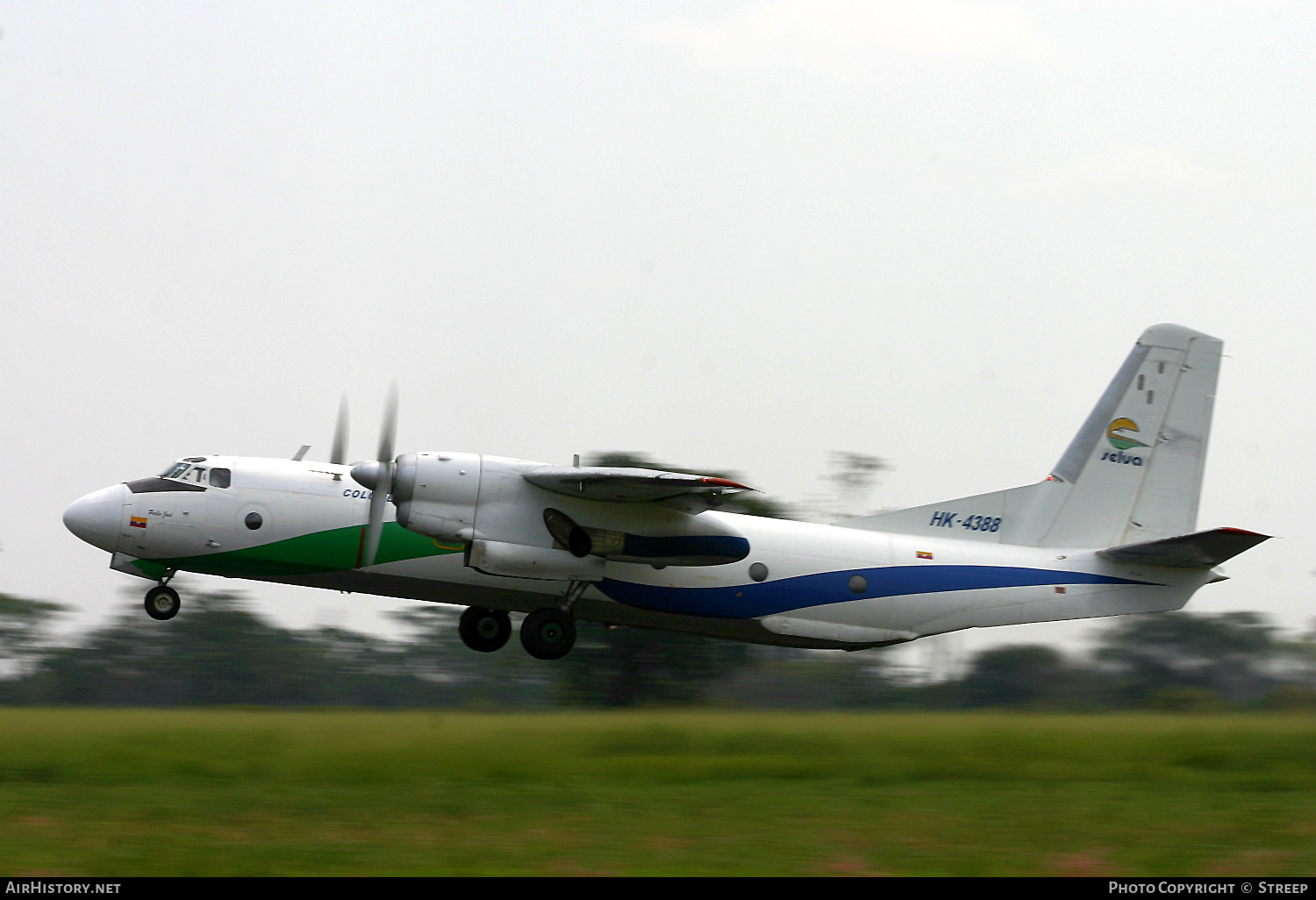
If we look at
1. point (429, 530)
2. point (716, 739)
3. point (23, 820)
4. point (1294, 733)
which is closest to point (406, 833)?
point (23, 820)

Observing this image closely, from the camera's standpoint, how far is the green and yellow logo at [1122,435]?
651 inches

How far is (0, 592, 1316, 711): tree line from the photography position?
20922mm

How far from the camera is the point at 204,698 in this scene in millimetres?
29125

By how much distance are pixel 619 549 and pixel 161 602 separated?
5.46 meters

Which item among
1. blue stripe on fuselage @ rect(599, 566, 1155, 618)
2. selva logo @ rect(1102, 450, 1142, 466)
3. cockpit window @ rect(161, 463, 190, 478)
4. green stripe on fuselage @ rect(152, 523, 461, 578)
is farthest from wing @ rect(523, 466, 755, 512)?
selva logo @ rect(1102, 450, 1142, 466)

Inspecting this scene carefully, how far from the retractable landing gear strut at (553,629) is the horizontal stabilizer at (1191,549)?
6365 millimetres

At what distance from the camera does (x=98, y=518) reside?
14562 millimetres

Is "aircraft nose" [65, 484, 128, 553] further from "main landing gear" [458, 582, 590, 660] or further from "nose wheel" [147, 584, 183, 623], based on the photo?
"main landing gear" [458, 582, 590, 660]

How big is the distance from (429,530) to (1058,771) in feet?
22.7

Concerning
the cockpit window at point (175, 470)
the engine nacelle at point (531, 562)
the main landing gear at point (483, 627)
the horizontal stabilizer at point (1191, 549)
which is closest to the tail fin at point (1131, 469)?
the horizontal stabilizer at point (1191, 549)

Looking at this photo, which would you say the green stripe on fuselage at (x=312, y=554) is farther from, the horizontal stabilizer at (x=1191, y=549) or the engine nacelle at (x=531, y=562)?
the horizontal stabilizer at (x=1191, y=549)

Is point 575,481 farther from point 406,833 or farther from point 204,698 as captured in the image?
point 204,698

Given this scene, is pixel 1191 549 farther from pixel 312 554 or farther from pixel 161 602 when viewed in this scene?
pixel 161 602

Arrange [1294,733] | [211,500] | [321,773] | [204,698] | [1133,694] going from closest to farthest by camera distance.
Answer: [321,773]
[1294,733]
[211,500]
[1133,694]
[204,698]
